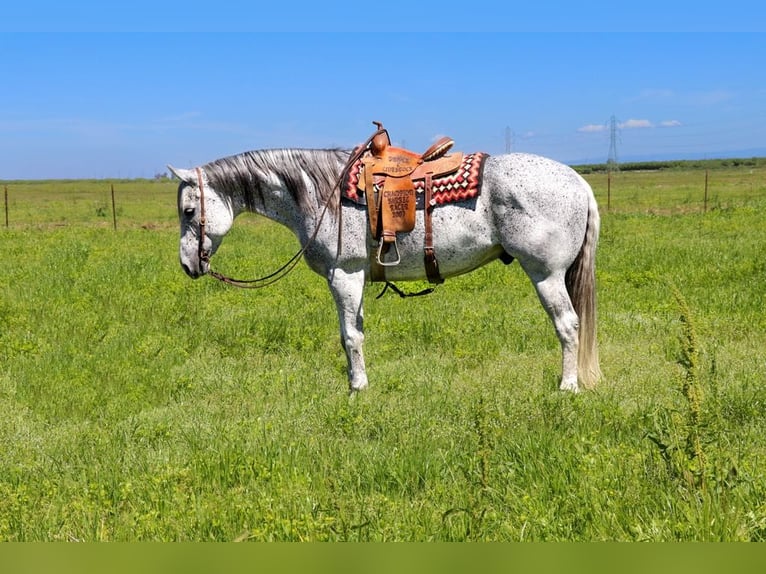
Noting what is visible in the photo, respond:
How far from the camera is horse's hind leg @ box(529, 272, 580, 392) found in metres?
5.60

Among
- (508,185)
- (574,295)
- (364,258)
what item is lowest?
(574,295)

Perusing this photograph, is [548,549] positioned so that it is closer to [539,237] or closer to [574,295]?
[539,237]

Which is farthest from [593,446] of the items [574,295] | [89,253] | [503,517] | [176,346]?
[89,253]

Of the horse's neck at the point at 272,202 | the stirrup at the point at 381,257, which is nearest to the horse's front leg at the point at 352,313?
the stirrup at the point at 381,257

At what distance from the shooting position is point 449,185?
555 cm

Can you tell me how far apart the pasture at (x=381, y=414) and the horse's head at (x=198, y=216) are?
1268 mm

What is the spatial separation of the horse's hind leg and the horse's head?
2.83m

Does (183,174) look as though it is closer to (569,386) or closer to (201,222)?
(201,222)

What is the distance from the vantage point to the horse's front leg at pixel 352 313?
18.6 ft

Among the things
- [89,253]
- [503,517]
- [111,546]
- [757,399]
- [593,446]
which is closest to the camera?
[111,546]

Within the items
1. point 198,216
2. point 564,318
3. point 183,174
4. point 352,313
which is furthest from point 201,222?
point 564,318

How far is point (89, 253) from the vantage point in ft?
46.6

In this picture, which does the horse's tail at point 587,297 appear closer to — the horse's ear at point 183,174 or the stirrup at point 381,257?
the stirrup at point 381,257

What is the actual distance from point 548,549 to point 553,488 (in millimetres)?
2788
